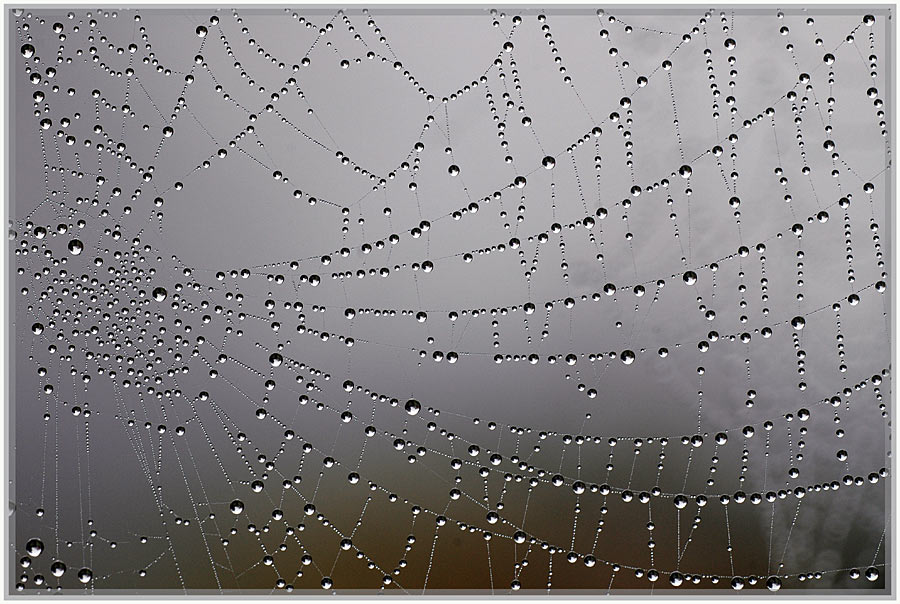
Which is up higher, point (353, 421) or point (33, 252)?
point (33, 252)

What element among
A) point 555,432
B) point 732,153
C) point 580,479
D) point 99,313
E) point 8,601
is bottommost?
point 8,601

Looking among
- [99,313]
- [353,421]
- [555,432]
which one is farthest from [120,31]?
[555,432]

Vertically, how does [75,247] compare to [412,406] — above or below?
above

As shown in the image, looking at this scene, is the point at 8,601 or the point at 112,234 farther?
the point at 112,234

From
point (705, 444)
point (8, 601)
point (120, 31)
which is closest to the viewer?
point (8, 601)

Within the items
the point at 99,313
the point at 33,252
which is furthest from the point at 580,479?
the point at 33,252

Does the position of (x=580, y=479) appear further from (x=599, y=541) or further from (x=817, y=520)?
(x=817, y=520)

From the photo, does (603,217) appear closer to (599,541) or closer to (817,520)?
(599,541)

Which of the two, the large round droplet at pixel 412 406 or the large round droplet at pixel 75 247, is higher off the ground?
the large round droplet at pixel 75 247

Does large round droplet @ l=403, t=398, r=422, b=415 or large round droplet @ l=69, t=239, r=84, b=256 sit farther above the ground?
large round droplet @ l=69, t=239, r=84, b=256

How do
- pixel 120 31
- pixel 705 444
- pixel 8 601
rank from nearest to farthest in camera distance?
pixel 8 601 → pixel 120 31 → pixel 705 444
